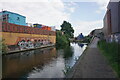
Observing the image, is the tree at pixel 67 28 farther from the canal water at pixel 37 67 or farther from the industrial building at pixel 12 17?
the canal water at pixel 37 67

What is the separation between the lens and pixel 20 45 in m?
28.1

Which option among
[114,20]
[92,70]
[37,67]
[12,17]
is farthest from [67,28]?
[92,70]

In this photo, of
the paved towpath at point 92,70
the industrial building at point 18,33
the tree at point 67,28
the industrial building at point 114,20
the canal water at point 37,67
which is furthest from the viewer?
the tree at point 67,28

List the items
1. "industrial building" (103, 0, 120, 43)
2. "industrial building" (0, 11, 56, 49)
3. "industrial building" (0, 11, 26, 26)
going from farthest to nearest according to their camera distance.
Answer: "industrial building" (0, 11, 26, 26) < "industrial building" (0, 11, 56, 49) < "industrial building" (103, 0, 120, 43)

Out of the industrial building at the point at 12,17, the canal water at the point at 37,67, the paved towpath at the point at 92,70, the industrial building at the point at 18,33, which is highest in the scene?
the industrial building at the point at 12,17

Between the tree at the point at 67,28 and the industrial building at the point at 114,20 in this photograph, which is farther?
the tree at the point at 67,28

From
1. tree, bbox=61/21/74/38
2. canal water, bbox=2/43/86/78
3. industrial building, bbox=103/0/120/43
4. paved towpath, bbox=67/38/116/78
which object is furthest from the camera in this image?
tree, bbox=61/21/74/38

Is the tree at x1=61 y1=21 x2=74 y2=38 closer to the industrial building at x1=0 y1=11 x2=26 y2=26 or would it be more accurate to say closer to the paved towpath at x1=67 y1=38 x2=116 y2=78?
the industrial building at x1=0 y1=11 x2=26 y2=26

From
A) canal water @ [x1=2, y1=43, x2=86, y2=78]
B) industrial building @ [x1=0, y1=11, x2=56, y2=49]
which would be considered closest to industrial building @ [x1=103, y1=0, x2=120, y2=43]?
canal water @ [x1=2, y1=43, x2=86, y2=78]

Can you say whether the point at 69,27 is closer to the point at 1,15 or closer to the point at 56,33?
the point at 56,33

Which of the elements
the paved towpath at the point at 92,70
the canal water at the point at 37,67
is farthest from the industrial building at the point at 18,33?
the paved towpath at the point at 92,70

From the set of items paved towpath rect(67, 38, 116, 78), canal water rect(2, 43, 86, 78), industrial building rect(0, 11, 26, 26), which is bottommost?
canal water rect(2, 43, 86, 78)

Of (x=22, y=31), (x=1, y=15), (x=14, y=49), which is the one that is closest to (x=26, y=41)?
(x=22, y=31)

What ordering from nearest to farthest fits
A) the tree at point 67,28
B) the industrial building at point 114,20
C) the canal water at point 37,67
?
the canal water at point 37,67, the industrial building at point 114,20, the tree at point 67,28
